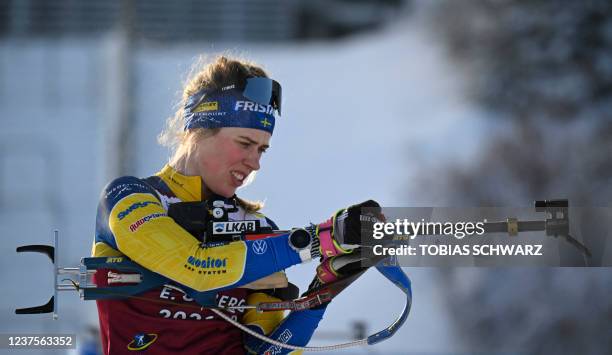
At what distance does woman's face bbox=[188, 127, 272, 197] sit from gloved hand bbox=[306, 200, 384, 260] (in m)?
0.40

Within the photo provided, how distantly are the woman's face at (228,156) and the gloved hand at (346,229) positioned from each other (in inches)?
15.9

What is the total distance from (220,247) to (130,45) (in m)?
6.39

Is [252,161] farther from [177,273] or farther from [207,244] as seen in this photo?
[177,273]

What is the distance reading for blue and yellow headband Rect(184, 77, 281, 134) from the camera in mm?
3518

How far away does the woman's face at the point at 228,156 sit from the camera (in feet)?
11.4

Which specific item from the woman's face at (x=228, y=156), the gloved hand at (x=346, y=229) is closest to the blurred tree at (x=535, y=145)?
the woman's face at (x=228, y=156)

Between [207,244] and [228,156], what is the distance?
358mm

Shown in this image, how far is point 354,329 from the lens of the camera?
15.8 ft

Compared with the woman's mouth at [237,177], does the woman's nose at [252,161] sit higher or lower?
higher

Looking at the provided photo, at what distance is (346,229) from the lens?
10.2ft

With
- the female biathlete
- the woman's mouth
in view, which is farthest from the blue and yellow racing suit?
the woman's mouth

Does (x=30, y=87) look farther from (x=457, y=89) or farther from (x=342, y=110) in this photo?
(x=457, y=89)

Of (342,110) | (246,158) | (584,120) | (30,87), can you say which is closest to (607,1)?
(584,120)

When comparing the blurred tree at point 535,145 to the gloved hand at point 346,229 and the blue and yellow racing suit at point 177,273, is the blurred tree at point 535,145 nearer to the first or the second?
the blue and yellow racing suit at point 177,273
